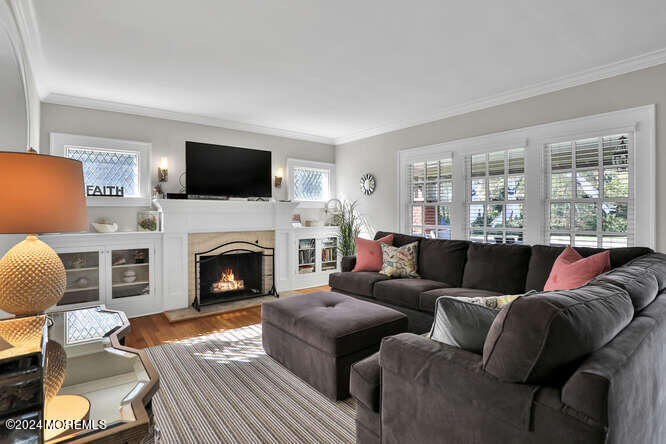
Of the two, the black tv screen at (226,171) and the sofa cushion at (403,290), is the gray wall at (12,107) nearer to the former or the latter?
the black tv screen at (226,171)

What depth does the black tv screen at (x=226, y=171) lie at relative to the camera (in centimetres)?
458

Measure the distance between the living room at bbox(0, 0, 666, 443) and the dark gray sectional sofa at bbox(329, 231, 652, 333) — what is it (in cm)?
3

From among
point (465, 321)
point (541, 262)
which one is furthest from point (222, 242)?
point (465, 321)

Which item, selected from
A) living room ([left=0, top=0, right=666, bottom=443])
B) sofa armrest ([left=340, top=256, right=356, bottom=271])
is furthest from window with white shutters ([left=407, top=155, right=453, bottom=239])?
sofa armrest ([left=340, top=256, right=356, bottom=271])

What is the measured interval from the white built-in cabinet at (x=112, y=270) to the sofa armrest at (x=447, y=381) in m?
3.60

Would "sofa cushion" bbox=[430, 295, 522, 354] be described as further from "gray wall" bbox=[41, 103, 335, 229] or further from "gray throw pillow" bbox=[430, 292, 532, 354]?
"gray wall" bbox=[41, 103, 335, 229]

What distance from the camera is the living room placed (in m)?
1.13

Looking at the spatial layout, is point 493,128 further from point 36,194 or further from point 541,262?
point 36,194

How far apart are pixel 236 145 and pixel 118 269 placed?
7.54 ft

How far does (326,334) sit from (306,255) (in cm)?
340

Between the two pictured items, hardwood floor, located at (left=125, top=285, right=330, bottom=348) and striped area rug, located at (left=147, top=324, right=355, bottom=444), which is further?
hardwood floor, located at (left=125, top=285, right=330, bottom=348)

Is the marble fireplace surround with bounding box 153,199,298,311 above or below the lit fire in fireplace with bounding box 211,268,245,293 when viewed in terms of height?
above

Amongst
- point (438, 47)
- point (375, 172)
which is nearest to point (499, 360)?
point (438, 47)

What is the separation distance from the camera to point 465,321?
52.1 inches
